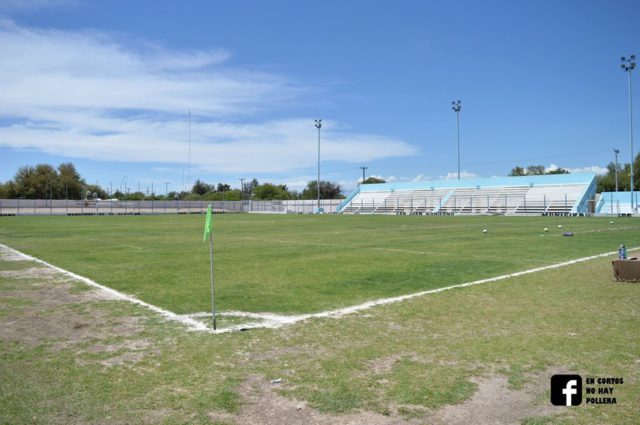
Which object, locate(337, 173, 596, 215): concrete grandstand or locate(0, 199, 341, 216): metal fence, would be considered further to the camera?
locate(0, 199, 341, 216): metal fence

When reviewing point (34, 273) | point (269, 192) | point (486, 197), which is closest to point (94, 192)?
point (269, 192)

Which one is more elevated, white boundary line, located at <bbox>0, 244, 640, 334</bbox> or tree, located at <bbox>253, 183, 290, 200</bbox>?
tree, located at <bbox>253, 183, 290, 200</bbox>

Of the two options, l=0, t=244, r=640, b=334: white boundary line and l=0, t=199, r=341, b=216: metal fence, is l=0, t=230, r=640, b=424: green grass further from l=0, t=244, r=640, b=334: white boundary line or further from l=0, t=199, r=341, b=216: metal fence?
l=0, t=199, r=341, b=216: metal fence

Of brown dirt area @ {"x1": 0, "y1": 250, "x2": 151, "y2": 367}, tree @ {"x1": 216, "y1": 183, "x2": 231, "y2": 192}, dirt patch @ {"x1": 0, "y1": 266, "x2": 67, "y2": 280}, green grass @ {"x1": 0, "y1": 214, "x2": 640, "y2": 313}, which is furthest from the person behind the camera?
tree @ {"x1": 216, "y1": 183, "x2": 231, "y2": 192}

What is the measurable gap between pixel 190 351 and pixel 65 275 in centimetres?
889

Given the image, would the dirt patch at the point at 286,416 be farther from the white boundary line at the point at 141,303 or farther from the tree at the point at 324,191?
the tree at the point at 324,191

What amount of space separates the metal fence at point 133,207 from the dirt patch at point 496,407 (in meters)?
74.2

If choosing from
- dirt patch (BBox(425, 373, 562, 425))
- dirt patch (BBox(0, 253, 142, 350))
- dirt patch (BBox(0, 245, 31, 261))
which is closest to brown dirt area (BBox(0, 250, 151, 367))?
dirt patch (BBox(0, 253, 142, 350))

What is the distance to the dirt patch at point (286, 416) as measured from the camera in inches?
181

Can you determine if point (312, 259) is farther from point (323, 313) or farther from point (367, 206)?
point (367, 206)

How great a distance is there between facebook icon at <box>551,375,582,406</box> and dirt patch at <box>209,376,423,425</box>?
167 centimetres

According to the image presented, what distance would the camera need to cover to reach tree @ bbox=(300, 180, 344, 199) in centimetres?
16394

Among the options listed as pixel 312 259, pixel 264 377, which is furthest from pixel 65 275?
pixel 264 377

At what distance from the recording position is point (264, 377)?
5.73m
